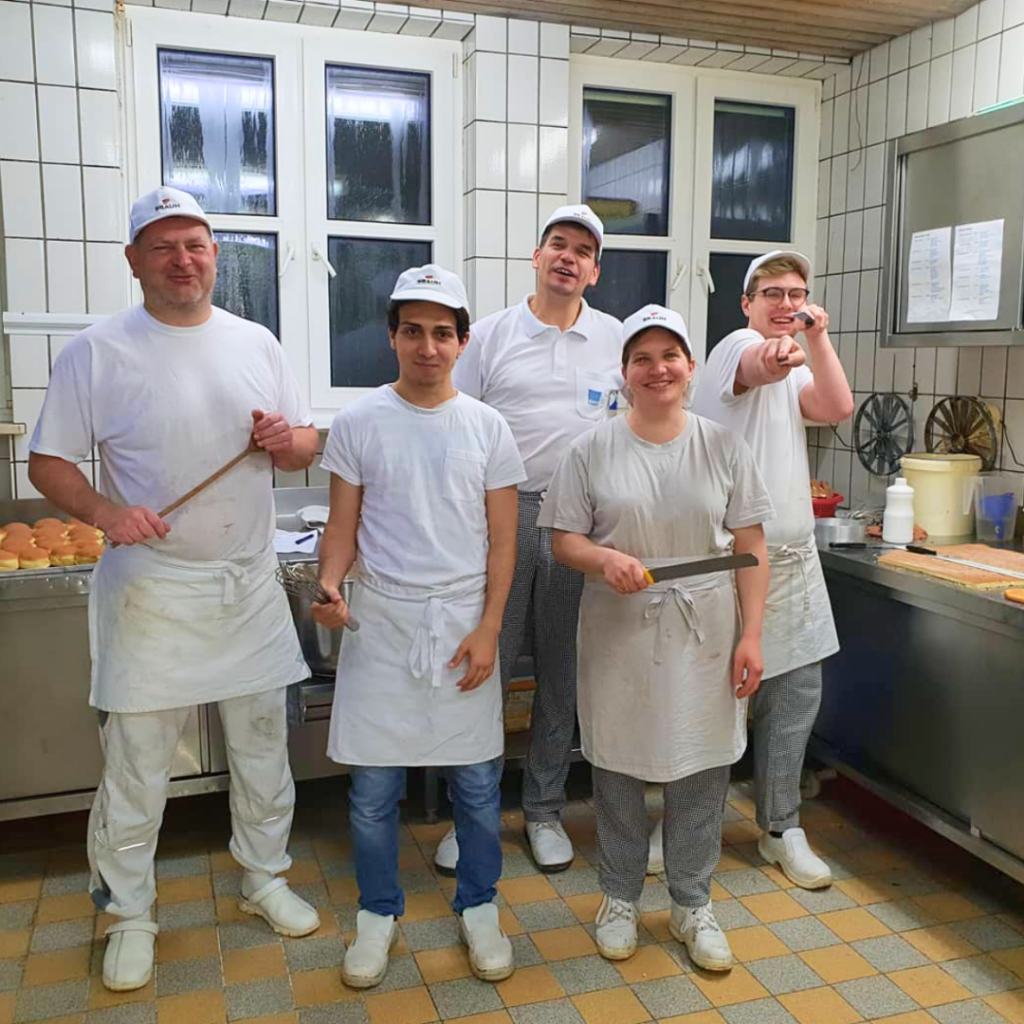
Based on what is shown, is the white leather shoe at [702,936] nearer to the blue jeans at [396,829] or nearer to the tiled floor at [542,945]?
the tiled floor at [542,945]

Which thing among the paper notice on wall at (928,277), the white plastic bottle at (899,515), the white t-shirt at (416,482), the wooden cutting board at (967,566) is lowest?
the wooden cutting board at (967,566)

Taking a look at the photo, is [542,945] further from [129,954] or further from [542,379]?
[542,379]

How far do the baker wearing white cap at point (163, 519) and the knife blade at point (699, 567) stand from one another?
2.44 ft

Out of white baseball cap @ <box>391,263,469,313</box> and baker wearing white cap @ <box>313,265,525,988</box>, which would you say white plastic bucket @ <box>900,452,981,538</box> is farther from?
white baseball cap @ <box>391,263,469,313</box>

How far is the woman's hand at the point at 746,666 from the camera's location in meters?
1.95

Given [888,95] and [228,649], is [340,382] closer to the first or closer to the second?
[228,649]

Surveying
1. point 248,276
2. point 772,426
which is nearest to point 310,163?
point 248,276

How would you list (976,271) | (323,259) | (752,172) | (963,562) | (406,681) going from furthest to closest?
(752,172) < (323,259) < (976,271) < (963,562) < (406,681)

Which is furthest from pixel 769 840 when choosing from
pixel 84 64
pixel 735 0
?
pixel 84 64

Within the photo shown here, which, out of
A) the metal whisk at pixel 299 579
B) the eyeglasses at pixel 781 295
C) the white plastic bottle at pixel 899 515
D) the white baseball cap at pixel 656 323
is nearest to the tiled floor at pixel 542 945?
the metal whisk at pixel 299 579

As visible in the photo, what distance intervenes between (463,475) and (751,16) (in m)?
1.96

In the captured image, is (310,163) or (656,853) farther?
(310,163)

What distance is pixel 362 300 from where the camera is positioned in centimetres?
321

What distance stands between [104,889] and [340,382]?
170cm
